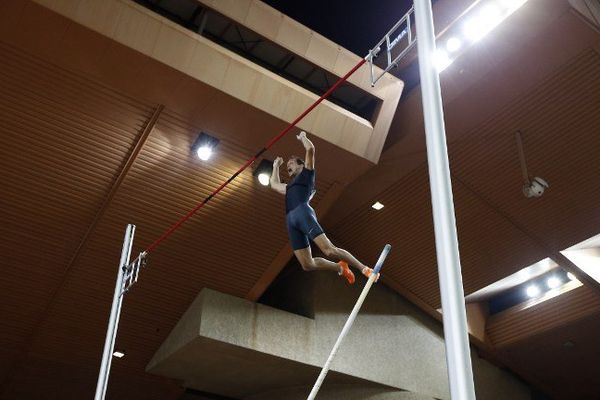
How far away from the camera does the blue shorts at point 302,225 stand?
4.89m

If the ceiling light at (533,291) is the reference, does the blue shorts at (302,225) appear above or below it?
below

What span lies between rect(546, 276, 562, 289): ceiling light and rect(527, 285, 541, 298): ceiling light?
0.25 metres

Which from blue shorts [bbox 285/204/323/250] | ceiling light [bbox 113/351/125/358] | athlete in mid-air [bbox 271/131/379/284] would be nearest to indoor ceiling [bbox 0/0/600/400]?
ceiling light [bbox 113/351/125/358]

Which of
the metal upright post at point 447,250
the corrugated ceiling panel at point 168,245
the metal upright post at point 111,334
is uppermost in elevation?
the corrugated ceiling panel at point 168,245

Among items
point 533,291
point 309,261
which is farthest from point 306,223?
point 533,291

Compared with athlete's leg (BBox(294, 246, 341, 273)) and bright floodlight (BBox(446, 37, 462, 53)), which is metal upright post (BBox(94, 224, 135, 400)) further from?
bright floodlight (BBox(446, 37, 462, 53))

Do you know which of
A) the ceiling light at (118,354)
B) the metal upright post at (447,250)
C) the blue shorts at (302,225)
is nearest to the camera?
the metal upright post at (447,250)

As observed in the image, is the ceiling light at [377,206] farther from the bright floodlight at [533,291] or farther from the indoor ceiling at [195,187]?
the bright floodlight at [533,291]

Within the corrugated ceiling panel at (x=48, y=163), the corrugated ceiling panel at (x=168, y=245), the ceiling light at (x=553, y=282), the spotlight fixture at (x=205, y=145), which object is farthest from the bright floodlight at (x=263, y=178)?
the ceiling light at (x=553, y=282)

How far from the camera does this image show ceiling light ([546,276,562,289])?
10922mm

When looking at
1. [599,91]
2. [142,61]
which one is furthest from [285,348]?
[599,91]

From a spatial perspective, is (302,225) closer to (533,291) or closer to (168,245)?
(168,245)

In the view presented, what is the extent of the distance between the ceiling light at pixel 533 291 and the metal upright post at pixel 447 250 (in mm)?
10045

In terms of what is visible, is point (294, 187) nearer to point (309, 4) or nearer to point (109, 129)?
point (109, 129)
